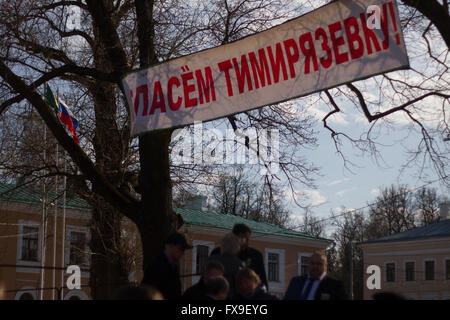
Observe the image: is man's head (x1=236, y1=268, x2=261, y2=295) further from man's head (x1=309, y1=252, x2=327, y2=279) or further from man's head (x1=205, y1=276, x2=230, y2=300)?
man's head (x1=205, y1=276, x2=230, y2=300)

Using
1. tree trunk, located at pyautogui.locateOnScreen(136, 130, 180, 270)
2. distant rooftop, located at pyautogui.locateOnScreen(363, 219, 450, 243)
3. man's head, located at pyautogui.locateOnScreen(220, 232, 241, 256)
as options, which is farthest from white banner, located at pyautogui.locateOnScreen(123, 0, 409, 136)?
distant rooftop, located at pyautogui.locateOnScreen(363, 219, 450, 243)

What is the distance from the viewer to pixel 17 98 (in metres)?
14.5

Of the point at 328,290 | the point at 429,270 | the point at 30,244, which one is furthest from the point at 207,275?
the point at 429,270

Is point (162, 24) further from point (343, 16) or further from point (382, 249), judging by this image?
point (382, 249)

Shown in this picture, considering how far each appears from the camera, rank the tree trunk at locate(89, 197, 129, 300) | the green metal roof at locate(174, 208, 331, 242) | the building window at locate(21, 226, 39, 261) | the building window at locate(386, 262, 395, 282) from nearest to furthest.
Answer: the tree trunk at locate(89, 197, 129, 300)
the building window at locate(21, 226, 39, 261)
the green metal roof at locate(174, 208, 331, 242)
the building window at locate(386, 262, 395, 282)

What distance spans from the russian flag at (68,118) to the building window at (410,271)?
3866cm

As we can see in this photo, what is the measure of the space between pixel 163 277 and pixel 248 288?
94cm

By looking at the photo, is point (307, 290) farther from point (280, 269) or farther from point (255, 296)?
point (280, 269)

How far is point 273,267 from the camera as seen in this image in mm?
48781

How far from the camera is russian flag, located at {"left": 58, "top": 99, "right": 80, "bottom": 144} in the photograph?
18.6 m

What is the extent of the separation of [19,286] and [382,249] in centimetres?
2842

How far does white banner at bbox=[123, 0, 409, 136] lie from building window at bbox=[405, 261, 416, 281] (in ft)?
143

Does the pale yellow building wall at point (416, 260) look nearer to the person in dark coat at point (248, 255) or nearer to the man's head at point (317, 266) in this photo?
the person in dark coat at point (248, 255)
